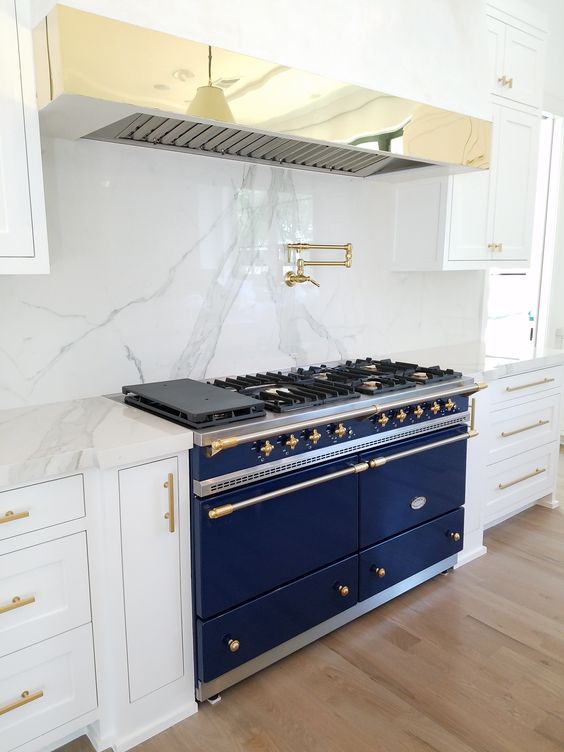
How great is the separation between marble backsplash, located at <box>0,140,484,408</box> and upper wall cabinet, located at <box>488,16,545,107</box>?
2.51 feet

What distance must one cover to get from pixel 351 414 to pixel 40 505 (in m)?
1.00

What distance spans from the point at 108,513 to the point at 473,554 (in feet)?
6.27

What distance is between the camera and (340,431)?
2006mm

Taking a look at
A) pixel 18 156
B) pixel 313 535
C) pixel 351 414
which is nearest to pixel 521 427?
pixel 351 414

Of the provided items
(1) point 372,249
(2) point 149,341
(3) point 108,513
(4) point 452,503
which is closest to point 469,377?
(4) point 452,503

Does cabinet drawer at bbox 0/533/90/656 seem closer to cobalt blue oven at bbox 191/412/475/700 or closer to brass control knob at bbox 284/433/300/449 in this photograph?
cobalt blue oven at bbox 191/412/475/700

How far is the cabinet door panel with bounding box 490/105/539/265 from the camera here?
3.00 metres

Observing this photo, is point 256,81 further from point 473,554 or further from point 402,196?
point 473,554

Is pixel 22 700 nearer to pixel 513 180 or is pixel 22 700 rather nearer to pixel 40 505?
pixel 40 505

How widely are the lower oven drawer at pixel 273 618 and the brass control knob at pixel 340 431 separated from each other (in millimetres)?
478

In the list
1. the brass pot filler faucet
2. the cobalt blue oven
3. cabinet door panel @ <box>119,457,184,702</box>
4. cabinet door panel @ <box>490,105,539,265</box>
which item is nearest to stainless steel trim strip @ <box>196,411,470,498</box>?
the cobalt blue oven

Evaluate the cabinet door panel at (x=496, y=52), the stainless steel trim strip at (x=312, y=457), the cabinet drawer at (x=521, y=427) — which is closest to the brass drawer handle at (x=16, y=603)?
the stainless steel trim strip at (x=312, y=457)

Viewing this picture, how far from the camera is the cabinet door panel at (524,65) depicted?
2910 millimetres

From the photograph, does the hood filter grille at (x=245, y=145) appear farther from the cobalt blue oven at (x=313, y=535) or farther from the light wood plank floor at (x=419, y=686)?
the light wood plank floor at (x=419, y=686)
